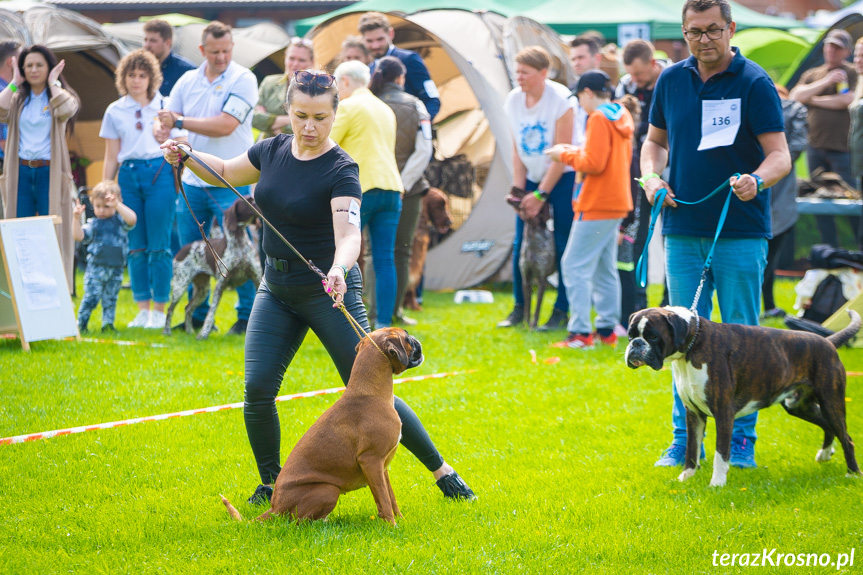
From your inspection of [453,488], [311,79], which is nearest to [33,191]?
[311,79]

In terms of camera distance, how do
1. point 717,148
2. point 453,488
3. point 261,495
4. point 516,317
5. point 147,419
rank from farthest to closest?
point 516,317, point 147,419, point 717,148, point 453,488, point 261,495

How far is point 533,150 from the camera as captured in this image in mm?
8062

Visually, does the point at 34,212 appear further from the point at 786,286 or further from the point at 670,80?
the point at 786,286

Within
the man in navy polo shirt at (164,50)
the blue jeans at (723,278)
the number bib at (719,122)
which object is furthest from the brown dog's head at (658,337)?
the man in navy polo shirt at (164,50)

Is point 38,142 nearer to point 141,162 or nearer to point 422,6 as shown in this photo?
point 141,162

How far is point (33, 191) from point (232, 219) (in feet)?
6.08

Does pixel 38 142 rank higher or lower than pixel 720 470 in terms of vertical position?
higher

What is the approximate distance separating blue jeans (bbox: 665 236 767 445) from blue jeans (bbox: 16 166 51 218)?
5.58 meters

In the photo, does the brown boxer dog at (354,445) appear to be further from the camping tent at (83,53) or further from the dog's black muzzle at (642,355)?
the camping tent at (83,53)

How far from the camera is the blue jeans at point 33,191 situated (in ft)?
25.1

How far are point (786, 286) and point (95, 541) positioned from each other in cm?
944

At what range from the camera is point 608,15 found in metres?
18.7

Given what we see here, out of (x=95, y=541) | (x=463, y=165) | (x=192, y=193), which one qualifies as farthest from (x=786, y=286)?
(x=95, y=541)

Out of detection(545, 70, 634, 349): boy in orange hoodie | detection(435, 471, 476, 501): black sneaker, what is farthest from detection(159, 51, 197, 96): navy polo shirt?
detection(435, 471, 476, 501): black sneaker
